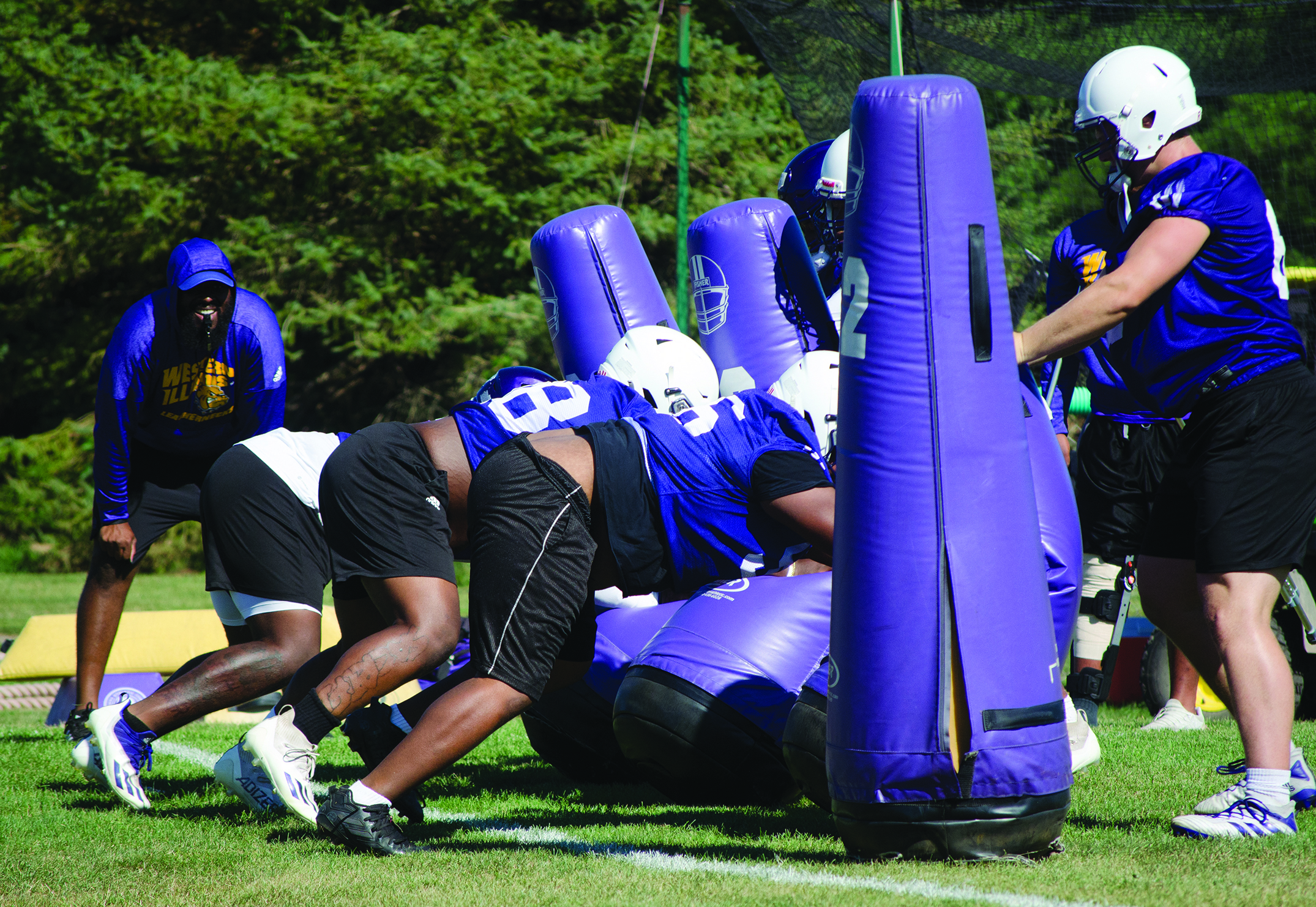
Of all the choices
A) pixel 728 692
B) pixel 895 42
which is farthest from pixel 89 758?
pixel 895 42

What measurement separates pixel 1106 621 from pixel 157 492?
3.97 metres

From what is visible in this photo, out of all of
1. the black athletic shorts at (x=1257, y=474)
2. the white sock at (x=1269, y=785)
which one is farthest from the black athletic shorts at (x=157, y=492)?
the white sock at (x=1269, y=785)

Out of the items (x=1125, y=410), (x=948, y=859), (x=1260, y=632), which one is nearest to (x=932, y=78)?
(x=1260, y=632)

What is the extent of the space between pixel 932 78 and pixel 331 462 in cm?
205

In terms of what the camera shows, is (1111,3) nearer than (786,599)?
No

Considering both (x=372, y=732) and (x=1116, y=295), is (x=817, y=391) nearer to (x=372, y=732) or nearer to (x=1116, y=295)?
(x=1116, y=295)

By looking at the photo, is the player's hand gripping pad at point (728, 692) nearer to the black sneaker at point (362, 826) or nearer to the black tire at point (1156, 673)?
the black sneaker at point (362, 826)

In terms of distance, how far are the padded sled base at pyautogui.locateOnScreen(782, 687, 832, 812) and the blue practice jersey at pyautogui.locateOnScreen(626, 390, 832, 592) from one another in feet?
1.37

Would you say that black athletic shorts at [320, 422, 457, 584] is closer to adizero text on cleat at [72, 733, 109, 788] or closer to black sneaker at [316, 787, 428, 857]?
black sneaker at [316, 787, 428, 857]

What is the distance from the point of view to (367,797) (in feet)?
10.4

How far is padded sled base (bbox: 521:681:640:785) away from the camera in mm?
4410

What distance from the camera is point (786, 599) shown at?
12.7 feet

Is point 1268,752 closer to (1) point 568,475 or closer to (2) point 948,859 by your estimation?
A: (2) point 948,859

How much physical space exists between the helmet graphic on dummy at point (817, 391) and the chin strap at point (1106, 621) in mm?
1498
